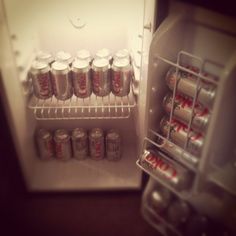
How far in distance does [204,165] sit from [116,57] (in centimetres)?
70

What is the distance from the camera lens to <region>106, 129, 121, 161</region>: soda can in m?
1.68

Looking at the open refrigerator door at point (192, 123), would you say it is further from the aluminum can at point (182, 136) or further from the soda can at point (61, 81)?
the soda can at point (61, 81)

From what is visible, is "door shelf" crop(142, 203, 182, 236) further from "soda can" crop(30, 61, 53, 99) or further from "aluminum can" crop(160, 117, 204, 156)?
"soda can" crop(30, 61, 53, 99)

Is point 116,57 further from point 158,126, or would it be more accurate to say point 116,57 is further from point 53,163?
point 53,163

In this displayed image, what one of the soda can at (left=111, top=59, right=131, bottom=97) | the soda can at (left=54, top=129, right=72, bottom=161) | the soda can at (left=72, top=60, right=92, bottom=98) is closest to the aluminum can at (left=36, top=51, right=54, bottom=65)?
the soda can at (left=72, top=60, right=92, bottom=98)

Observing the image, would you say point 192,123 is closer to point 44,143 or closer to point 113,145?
point 113,145

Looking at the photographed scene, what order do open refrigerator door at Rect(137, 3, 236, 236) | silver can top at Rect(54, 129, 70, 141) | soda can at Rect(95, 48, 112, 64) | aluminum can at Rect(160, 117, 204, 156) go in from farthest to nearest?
1. silver can top at Rect(54, 129, 70, 141)
2. soda can at Rect(95, 48, 112, 64)
3. aluminum can at Rect(160, 117, 204, 156)
4. open refrigerator door at Rect(137, 3, 236, 236)

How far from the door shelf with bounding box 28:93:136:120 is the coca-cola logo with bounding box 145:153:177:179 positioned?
Answer: 1.19 feet

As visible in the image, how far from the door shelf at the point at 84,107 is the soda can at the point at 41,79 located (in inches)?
2.6

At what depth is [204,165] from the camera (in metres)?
0.98

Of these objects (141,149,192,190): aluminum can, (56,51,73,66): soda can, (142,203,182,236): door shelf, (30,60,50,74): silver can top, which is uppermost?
(56,51,73,66): soda can

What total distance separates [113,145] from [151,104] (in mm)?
572

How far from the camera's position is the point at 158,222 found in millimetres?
1461

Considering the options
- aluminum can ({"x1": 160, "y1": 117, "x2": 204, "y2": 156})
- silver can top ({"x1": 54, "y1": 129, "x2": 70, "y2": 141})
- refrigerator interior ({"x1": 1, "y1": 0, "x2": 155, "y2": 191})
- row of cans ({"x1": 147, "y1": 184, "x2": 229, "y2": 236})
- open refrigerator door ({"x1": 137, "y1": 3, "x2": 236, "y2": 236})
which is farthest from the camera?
silver can top ({"x1": 54, "y1": 129, "x2": 70, "y2": 141})
